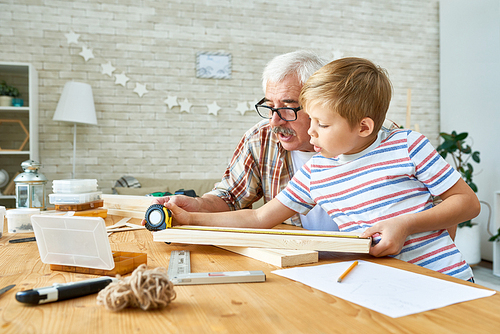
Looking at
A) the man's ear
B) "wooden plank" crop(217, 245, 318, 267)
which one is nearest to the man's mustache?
the man's ear

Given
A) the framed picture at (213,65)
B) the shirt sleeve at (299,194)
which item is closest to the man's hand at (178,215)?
the shirt sleeve at (299,194)

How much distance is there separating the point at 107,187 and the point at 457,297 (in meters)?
3.65

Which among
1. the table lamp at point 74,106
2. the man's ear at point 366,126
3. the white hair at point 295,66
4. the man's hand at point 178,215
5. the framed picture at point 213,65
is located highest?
the framed picture at point 213,65

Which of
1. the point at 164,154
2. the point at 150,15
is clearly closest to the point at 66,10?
the point at 150,15

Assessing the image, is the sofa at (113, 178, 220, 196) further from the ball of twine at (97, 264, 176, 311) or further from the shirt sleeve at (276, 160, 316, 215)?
the ball of twine at (97, 264, 176, 311)

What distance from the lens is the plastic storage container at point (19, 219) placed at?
4.02 feet

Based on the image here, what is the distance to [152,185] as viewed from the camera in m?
3.69

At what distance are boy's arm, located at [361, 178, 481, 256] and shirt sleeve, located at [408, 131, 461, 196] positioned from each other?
22 mm

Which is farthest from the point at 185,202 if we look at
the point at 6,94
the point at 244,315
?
the point at 6,94

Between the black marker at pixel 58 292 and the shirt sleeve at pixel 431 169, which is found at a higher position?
the shirt sleeve at pixel 431 169

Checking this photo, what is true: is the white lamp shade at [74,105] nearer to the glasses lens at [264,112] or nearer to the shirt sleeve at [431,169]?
the glasses lens at [264,112]

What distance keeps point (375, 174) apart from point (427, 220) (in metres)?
0.18

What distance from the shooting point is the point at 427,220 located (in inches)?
36.9

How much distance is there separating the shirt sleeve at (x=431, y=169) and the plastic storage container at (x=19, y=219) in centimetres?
111
